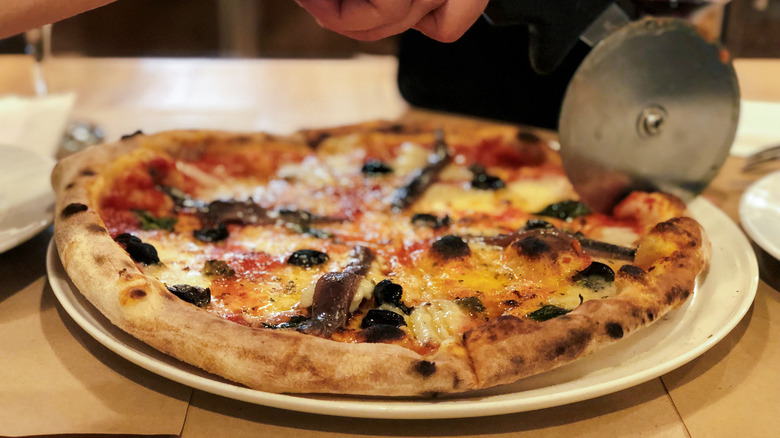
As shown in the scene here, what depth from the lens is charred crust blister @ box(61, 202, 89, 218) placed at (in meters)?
2.16

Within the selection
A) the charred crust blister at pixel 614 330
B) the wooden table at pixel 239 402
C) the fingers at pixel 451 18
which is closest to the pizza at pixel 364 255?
the charred crust blister at pixel 614 330

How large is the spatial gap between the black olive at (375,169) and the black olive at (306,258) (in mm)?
892

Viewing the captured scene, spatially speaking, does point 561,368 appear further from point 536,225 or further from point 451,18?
point 451,18

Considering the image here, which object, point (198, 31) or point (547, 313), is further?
point (198, 31)

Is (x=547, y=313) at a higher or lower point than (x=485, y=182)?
higher

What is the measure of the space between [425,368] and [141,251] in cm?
97

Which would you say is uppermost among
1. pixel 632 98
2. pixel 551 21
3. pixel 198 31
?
pixel 551 21

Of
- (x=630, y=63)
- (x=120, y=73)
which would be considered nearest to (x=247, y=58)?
(x=120, y=73)

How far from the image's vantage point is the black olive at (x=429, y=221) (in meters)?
2.60

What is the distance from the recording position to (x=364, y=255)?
7.55 ft

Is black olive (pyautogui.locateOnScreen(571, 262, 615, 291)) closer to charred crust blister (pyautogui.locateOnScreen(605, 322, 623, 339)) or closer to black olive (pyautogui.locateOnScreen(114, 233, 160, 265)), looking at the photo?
charred crust blister (pyautogui.locateOnScreen(605, 322, 623, 339))

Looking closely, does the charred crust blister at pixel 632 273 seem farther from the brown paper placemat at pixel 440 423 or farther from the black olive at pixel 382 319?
the black olive at pixel 382 319

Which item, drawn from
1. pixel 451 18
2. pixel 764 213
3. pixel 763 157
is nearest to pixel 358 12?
pixel 451 18

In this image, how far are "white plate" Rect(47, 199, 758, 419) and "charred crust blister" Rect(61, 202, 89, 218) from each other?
0.14 metres
